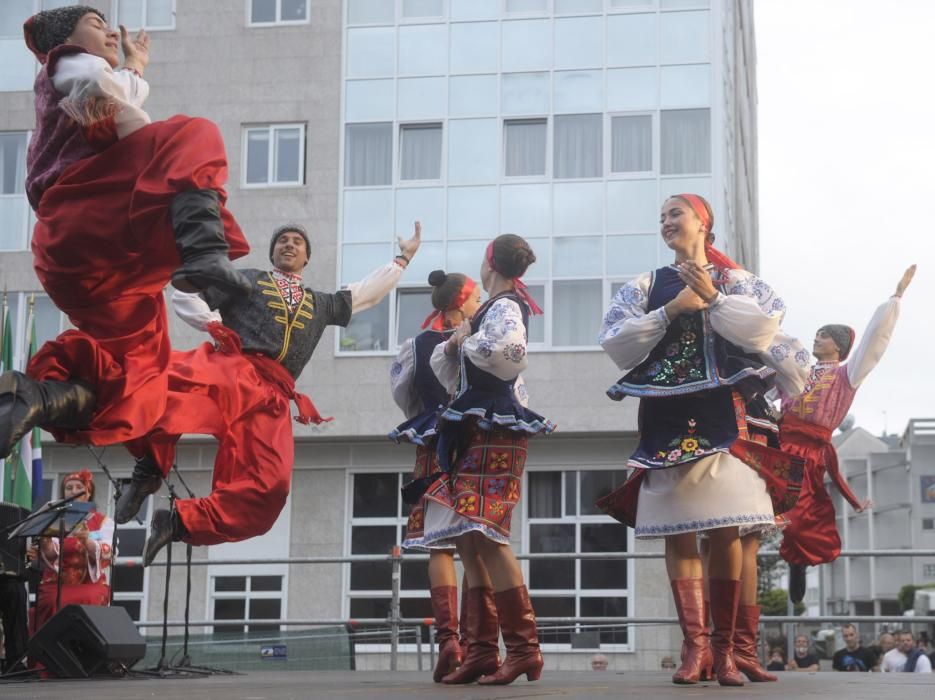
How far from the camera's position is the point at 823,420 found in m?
7.76

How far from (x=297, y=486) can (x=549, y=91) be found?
804 centimetres

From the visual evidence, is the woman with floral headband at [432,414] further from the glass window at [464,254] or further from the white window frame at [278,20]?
the white window frame at [278,20]

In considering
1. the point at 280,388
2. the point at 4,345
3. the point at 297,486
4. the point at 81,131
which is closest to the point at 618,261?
the point at 297,486

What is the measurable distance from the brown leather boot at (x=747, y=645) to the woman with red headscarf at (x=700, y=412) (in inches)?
4.7

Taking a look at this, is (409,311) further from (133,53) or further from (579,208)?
(133,53)

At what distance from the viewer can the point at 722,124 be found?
22.9 meters

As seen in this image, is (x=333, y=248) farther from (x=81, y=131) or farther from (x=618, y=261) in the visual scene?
(x=81, y=131)

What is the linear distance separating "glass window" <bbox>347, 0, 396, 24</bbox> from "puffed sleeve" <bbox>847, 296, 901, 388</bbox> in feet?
58.4

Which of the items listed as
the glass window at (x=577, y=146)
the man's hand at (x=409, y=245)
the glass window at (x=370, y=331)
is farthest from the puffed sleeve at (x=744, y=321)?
the glass window at (x=370, y=331)

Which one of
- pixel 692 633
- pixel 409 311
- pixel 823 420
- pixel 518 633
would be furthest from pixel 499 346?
pixel 409 311

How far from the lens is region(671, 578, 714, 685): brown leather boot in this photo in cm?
525

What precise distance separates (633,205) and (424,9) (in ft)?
16.8

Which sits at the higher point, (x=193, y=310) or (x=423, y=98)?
(x=423, y=98)

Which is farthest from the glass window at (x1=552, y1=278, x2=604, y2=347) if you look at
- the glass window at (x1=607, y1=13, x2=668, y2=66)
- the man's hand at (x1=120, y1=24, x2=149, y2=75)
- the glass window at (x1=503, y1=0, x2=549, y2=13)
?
the man's hand at (x1=120, y1=24, x2=149, y2=75)
